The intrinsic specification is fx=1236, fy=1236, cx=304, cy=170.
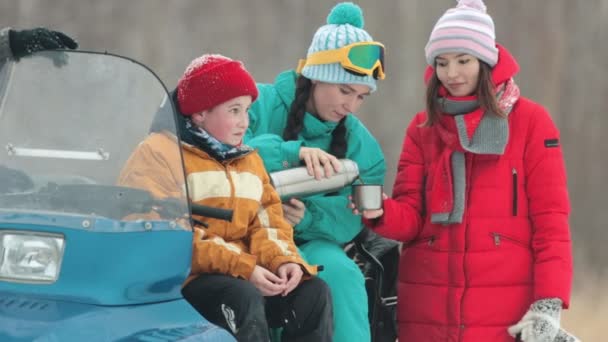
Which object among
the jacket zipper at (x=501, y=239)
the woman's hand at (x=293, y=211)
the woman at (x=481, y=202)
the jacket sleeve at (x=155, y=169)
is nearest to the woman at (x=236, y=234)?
the jacket sleeve at (x=155, y=169)

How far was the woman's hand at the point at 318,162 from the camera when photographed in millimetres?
3590

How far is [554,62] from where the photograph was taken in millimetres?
9188

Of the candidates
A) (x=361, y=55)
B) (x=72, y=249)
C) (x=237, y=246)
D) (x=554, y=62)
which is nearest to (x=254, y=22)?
(x=554, y=62)

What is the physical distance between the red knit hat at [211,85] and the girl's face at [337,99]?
71cm

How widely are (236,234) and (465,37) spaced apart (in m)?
1.14

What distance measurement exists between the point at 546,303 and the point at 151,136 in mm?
1470

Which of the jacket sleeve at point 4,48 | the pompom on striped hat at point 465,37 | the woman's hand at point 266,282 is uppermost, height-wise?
the jacket sleeve at point 4,48

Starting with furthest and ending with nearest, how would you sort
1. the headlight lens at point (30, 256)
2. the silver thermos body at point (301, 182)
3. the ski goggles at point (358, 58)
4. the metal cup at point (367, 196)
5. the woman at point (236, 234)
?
1. the ski goggles at point (358, 58)
2. the metal cup at point (367, 196)
3. the silver thermos body at point (301, 182)
4. the woman at point (236, 234)
5. the headlight lens at point (30, 256)

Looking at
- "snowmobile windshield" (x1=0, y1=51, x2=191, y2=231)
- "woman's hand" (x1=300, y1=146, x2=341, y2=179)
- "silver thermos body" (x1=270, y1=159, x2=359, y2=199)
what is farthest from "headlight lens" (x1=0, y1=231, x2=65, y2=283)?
"woman's hand" (x1=300, y1=146, x2=341, y2=179)

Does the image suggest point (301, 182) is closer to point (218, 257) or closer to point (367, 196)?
point (367, 196)

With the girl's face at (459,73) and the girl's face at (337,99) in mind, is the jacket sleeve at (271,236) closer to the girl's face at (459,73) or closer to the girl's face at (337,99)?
the girl's face at (337,99)

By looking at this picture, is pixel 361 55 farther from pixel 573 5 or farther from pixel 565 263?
pixel 573 5

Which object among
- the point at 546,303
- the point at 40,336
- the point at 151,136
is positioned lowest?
the point at 546,303

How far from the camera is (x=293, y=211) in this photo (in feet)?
12.2
